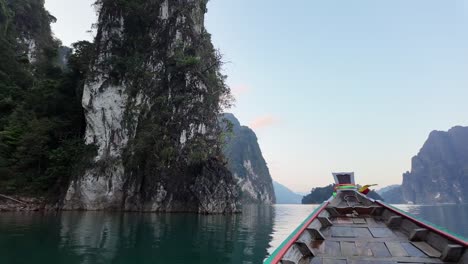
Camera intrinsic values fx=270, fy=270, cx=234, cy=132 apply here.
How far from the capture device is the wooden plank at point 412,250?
4.27 meters

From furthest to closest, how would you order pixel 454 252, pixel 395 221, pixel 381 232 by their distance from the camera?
pixel 395 221 < pixel 381 232 < pixel 454 252

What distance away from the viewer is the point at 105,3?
32562mm

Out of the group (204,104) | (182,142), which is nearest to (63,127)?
(182,142)

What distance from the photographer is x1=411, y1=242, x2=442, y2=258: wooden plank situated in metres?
4.17

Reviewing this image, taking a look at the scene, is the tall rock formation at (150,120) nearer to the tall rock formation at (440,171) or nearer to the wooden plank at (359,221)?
the wooden plank at (359,221)

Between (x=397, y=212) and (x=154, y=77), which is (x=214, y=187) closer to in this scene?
(x=154, y=77)

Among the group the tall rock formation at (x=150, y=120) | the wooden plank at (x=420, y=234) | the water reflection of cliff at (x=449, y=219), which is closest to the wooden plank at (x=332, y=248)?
the wooden plank at (x=420, y=234)

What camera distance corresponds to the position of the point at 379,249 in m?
4.62

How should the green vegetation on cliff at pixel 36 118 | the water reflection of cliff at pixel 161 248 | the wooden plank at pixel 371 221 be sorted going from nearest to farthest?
the wooden plank at pixel 371 221 < the water reflection of cliff at pixel 161 248 < the green vegetation on cliff at pixel 36 118

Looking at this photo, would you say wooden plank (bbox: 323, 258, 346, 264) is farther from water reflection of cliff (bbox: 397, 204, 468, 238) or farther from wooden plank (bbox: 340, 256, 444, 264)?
water reflection of cliff (bbox: 397, 204, 468, 238)

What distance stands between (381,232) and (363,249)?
1.57 meters

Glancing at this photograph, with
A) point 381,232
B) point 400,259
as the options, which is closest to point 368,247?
point 400,259

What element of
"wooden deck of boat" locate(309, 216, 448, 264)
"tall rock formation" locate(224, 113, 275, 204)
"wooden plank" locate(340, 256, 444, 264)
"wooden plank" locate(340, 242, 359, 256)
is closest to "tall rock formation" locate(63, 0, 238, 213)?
"wooden deck of boat" locate(309, 216, 448, 264)

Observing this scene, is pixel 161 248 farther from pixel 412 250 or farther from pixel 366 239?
pixel 412 250
